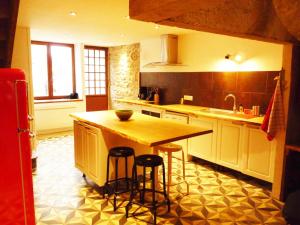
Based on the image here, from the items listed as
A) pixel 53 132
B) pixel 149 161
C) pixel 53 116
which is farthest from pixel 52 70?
pixel 149 161

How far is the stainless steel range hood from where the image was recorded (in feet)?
16.5

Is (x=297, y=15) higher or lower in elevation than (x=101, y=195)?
higher

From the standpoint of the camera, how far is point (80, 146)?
11.3 feet

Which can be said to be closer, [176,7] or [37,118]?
[176,7]

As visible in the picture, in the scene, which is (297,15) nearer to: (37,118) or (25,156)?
(25,156)

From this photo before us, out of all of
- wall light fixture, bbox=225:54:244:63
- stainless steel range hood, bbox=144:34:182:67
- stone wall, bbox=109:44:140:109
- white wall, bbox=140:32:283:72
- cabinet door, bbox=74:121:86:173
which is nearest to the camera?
cabinet door, bbox=74:121:86:173

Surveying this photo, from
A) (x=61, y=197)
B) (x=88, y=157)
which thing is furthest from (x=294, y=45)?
(x=61, y=197)

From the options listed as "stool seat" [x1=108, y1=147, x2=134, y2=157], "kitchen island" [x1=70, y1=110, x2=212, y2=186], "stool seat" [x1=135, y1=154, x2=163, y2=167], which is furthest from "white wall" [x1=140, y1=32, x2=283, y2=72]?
"stool seat" [x1=108, y1=147, x2=134, y2=157]

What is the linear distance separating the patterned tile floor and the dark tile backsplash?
118 cm

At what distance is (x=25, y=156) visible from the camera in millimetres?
2023

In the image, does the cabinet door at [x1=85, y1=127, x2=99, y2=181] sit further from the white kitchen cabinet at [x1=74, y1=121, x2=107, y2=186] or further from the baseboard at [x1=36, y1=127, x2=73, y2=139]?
the baseboard at [x1=36, y1=127, x2=73, y2=139]

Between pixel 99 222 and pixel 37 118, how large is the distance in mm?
4240

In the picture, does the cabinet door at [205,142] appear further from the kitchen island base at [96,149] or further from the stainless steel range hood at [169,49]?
the stainless steel range hood at [169,49]

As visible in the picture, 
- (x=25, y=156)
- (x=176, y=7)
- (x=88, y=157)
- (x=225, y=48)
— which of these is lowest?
(x=88, y=157)
